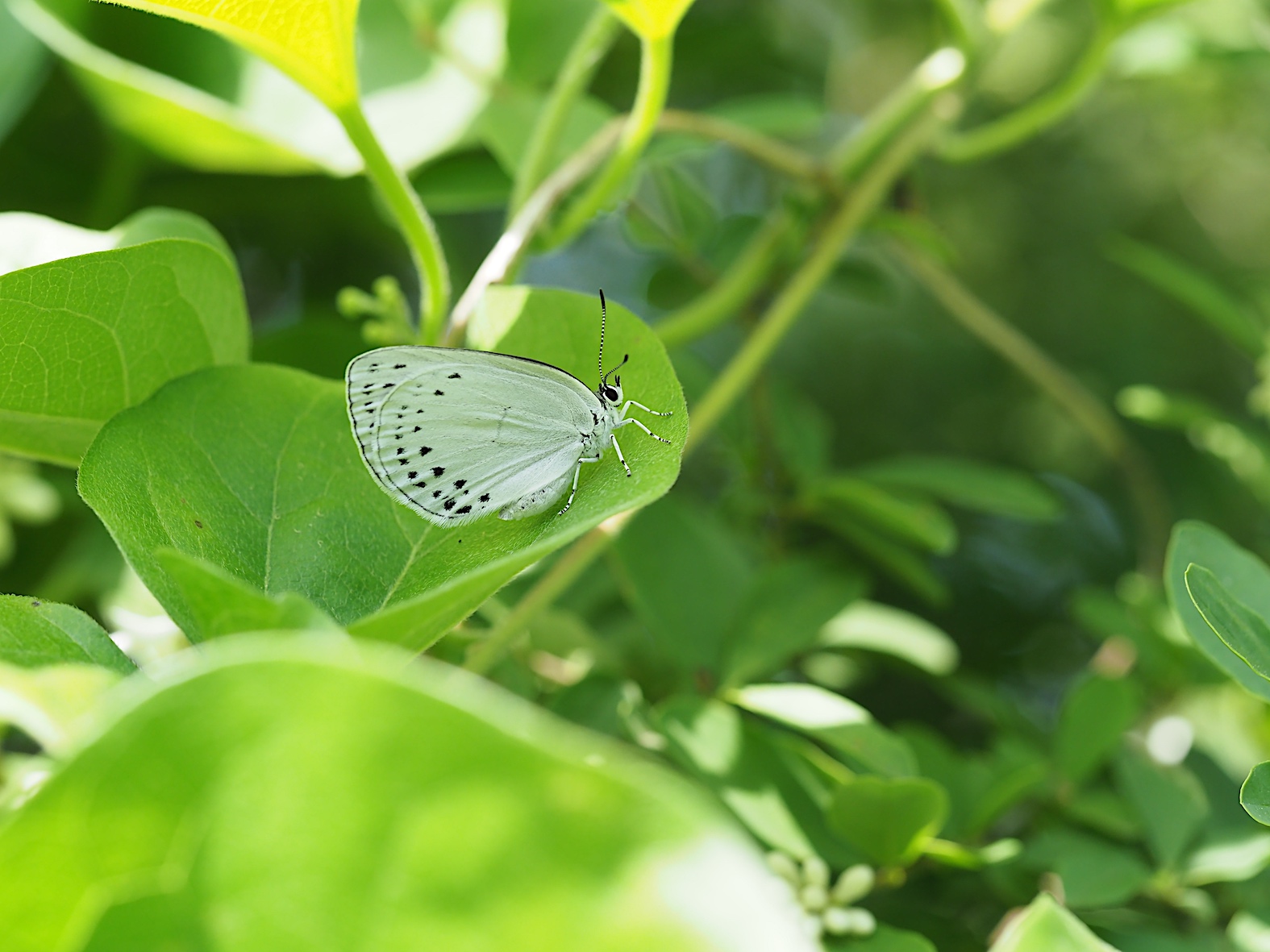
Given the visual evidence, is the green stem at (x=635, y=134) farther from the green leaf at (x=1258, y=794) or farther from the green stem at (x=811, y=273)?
the green leaf at (x=1258, y=794)

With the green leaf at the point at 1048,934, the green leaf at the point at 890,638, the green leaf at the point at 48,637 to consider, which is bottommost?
the green leaf at the point at 890,638

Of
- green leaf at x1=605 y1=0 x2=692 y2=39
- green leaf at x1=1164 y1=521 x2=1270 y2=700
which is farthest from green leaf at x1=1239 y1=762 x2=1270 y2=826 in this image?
green leaf at x1=605 y1=0 x2=692 y2=39

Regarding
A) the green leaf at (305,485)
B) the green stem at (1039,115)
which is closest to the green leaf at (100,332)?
the green leaf at (305,485)

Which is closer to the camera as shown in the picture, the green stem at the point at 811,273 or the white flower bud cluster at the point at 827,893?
the white flower bud cluster at the point at 827,893

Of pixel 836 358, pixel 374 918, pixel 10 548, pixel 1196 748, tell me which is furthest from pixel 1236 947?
pixel 836 358

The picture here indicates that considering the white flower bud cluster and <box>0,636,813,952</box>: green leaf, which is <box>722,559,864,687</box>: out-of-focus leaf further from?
<box>0,636,813,952</box>: green leaf
